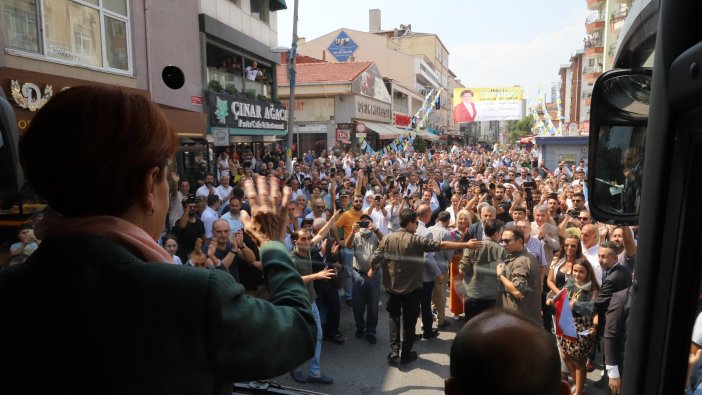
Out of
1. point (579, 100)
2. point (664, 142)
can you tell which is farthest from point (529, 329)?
point (579, 100)

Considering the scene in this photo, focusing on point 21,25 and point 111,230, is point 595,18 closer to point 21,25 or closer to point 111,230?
point 21,25

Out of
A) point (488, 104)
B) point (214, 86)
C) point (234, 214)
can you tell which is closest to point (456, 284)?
point (234, 214)

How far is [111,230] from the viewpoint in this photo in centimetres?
110

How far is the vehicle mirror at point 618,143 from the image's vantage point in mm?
1638

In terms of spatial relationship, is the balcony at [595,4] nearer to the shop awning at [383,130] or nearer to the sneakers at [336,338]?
the shop awning at [383,130]

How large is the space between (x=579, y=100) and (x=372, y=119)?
166 ft

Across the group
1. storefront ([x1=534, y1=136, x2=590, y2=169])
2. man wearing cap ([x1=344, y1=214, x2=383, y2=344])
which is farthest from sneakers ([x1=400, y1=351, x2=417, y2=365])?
storefront ([x1=534, y1=136, x2=590, y2=169])

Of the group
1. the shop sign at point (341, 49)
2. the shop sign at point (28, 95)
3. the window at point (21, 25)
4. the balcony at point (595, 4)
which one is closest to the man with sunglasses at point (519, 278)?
the shop sign at point (28, 95)

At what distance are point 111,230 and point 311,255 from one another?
5380 millimetres

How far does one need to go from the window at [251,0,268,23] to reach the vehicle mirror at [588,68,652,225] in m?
20.6

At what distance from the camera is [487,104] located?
104ft

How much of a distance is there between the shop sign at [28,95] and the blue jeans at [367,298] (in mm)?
6538

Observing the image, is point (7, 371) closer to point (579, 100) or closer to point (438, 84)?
point (438, 84)

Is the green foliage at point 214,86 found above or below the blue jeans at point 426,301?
above
